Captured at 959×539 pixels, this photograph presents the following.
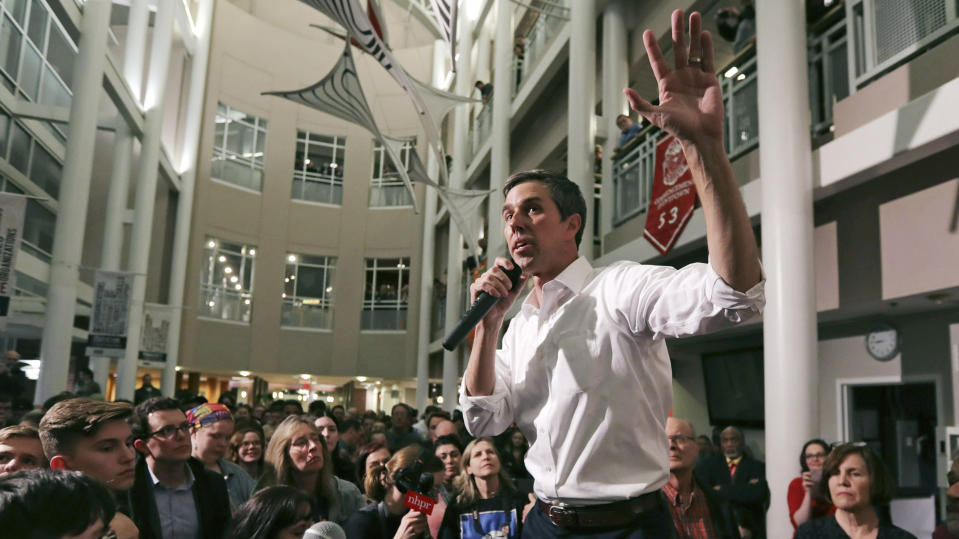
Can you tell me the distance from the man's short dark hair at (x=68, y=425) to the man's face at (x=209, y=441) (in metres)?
1.84

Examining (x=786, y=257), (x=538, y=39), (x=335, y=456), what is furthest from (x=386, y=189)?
(x=786, y=257)

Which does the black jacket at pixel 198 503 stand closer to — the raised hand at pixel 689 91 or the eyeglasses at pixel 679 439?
the eyeglasses at pixel 679 439

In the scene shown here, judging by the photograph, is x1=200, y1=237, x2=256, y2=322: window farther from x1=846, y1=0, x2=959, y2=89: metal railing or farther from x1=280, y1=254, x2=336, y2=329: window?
x1=846, y1=0, x2=959, y2=89: metal railing

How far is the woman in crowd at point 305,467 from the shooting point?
4.66 meters

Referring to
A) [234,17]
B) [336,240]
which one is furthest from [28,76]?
[336,240]

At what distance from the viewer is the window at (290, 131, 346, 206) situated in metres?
25.0

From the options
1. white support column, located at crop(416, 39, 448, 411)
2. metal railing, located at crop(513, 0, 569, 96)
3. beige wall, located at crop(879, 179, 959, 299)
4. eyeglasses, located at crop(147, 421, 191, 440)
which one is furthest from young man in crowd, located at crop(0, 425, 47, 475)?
white support column, located at crop(416, 39, 448, 411)

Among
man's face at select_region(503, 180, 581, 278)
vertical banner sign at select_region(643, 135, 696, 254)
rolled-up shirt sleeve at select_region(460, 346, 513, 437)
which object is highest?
vertical banner sign at select_region(643, 135, 696, 254)

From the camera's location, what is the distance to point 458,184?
2202cm

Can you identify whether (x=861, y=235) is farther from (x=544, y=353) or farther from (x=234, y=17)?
(x=234, y=17)

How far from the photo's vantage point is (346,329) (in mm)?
24844

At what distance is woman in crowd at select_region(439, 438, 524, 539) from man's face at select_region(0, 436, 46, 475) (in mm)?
2170

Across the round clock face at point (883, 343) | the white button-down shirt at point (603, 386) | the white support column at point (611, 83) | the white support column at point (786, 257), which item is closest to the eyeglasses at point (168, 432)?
the white button-down shirt at point (603, 386)

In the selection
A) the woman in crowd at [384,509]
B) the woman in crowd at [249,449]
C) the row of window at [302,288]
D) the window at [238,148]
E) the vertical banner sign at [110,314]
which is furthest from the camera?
the window at [238,148]
